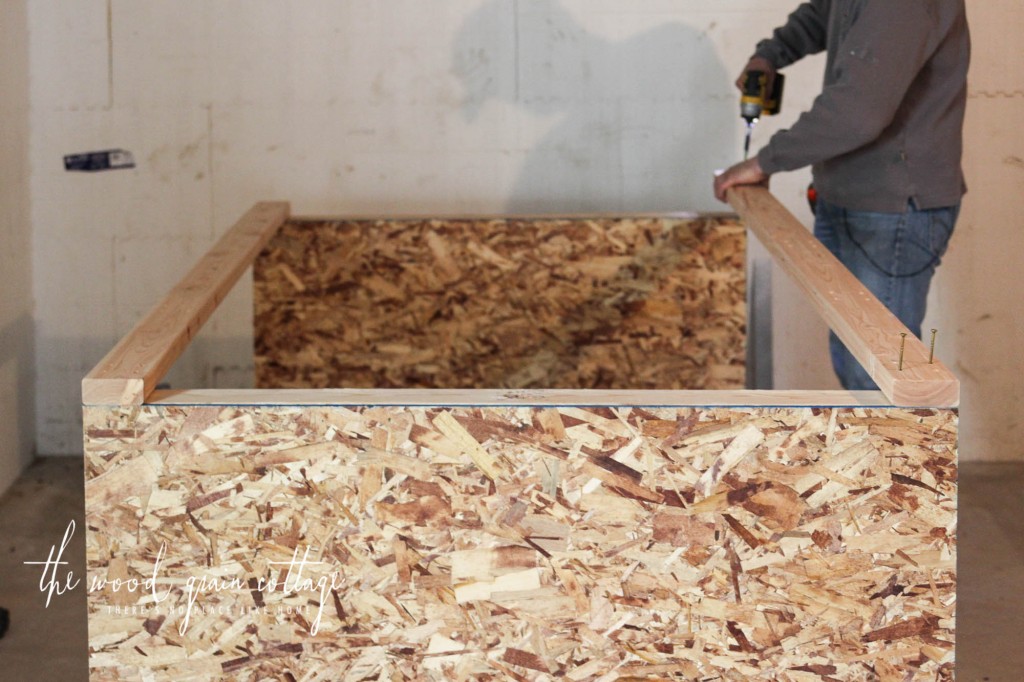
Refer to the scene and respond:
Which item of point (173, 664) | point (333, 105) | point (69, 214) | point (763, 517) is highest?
point (333, 105)

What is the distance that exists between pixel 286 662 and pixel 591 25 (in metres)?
2.45

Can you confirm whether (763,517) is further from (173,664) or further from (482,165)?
(482,165)

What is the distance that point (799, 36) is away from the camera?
2.77 metres

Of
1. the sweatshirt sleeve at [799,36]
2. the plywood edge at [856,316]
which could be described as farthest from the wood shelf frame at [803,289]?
the sweatshirt sleeve at [799,36]

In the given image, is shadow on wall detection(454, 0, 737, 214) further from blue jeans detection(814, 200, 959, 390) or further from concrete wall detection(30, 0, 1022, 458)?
blue jeans detection(814, 200, 959, 390)

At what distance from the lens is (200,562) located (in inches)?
61.2

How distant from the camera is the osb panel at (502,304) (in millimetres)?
3088

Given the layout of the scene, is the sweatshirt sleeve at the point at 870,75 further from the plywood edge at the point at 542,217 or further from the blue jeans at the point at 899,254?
the plywood edge at the point at 542,217

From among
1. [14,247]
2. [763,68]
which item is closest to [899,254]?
[763,68]

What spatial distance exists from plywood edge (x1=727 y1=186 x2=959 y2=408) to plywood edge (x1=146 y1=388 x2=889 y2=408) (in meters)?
0.05

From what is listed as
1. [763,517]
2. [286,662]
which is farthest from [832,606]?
[286,662]

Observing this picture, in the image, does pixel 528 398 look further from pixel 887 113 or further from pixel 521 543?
pixel 887 113

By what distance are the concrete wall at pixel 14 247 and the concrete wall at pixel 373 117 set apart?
0.05 m

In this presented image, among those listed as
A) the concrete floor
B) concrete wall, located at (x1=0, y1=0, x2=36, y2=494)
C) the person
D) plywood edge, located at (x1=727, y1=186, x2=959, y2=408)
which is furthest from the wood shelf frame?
concrete wall, located at (x1=0, y1=0, x2=36, y2=494)
